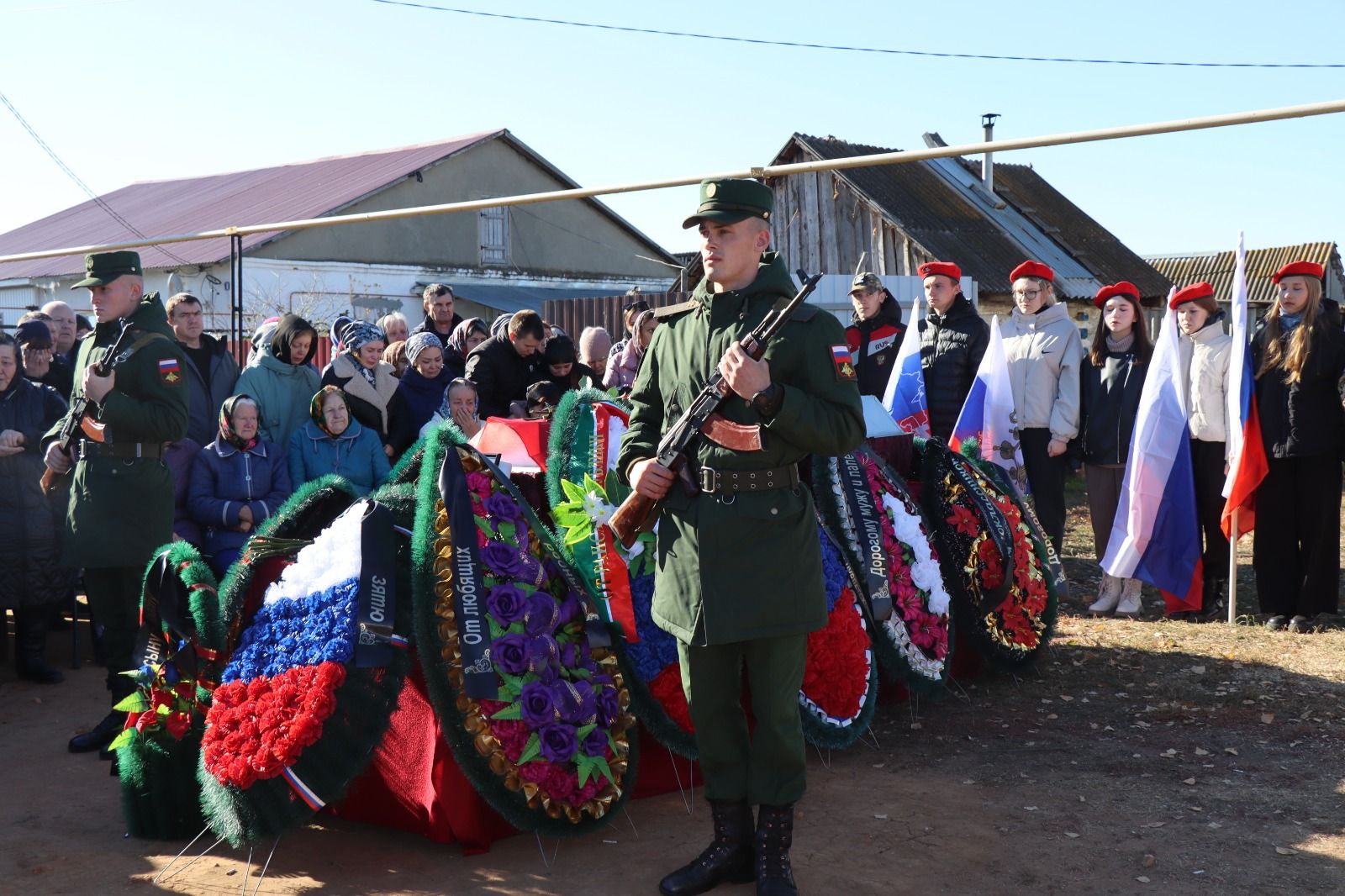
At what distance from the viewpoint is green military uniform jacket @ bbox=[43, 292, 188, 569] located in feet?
16.8

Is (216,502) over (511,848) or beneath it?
over

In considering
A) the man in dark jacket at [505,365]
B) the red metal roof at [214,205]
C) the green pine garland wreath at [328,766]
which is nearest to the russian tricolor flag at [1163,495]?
the man in dark jacket at [505,365]

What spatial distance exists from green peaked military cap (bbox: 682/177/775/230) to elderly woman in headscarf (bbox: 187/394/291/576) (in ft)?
11.6

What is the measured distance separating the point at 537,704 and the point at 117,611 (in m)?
2.44

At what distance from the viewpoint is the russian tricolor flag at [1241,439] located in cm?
694

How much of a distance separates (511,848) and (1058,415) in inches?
196

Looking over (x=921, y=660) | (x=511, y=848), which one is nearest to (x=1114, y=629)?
(x=921, y=660)

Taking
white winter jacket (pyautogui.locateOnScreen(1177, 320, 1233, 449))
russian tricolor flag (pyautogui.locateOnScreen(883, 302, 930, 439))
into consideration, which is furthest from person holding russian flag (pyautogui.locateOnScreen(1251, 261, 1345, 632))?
russian tricolor flag (pyautogui.locateOnScreen(883, 302, 930, 439))

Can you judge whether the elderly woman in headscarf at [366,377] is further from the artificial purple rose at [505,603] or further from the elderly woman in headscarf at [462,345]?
the artificial purple rose at [505,603]

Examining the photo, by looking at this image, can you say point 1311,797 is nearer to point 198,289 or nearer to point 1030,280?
point 1030,280

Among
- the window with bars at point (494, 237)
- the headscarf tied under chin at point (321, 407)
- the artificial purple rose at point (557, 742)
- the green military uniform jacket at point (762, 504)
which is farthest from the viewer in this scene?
the window with bars at point (494, 237)

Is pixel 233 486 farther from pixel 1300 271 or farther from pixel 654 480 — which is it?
pixel 1300 271

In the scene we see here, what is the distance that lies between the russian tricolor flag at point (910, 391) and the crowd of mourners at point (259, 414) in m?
1.68

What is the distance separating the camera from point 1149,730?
204 inches
